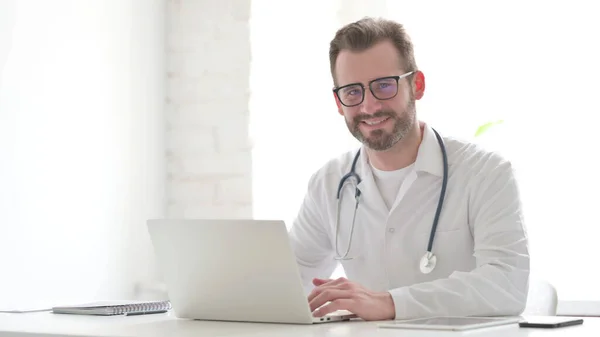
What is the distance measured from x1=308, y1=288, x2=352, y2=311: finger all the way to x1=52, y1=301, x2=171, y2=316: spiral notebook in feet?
1.45

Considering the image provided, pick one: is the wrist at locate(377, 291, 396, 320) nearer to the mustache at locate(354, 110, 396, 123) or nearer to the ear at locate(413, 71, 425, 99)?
the mustache at locate(354, 110, 396, 123)

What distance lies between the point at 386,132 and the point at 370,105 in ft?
0.27

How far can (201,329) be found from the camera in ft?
5.01

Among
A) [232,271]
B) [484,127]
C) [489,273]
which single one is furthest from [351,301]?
[484,127]

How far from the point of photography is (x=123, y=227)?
306 centimetres

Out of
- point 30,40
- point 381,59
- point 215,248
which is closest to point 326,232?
point 381,59

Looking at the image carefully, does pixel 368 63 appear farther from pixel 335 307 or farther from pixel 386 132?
pixel 335 307

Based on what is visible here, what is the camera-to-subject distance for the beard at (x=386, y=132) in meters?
2.11

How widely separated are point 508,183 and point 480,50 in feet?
4.31

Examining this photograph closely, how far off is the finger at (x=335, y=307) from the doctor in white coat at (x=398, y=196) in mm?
298

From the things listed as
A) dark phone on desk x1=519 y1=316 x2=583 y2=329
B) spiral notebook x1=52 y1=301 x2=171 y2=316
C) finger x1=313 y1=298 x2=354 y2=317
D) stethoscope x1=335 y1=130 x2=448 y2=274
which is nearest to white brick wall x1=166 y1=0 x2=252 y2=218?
stethoscope x1=335 y1=130 x2=448 y2=274

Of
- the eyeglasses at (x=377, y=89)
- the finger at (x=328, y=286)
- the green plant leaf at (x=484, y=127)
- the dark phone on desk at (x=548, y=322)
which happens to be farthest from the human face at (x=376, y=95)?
the green plant leaf at (x=484, y=127)

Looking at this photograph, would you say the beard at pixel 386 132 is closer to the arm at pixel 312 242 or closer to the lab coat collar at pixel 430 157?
the lab coat collar at pixel 430 157

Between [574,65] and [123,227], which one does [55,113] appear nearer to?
[123,227]
